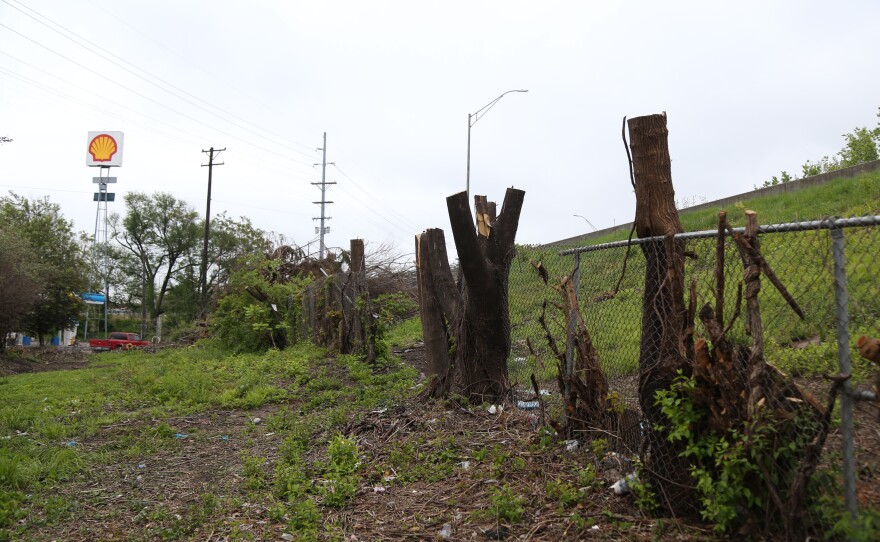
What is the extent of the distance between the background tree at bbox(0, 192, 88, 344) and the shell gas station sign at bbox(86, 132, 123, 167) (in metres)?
4.89

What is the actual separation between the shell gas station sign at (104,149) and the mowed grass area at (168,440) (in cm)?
4184

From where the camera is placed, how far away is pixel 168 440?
24.4ft

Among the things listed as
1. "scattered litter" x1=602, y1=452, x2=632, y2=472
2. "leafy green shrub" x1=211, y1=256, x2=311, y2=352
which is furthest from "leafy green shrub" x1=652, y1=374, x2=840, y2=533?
"leafy green shrub" x1=211, y1=256, x2=311, y2=352

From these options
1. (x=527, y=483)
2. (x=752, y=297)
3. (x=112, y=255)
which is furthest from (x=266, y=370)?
(x=112, y=255)

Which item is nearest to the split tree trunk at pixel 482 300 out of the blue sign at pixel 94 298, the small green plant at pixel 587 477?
the small green plant at pixel 587 477

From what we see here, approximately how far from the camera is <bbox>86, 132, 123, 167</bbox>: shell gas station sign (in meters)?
50.1

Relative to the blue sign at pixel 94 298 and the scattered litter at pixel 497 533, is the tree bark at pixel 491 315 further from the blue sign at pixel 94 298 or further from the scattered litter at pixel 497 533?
the blue sign at pixel 94 298

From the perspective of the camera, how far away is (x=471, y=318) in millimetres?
6941

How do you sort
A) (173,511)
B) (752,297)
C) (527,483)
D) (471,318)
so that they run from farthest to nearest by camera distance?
1. (471,318)
2. (173,511)
3. (527,483)
4. (752,297)

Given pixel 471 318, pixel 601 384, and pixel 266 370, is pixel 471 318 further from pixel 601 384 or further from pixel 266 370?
pixel 266 370

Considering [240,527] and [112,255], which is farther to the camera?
[112,255]

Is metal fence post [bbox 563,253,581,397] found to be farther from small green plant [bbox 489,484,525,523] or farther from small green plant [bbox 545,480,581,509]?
small green plant [bbox 489,484,525,523]

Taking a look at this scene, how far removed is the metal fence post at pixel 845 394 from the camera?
2.94 m

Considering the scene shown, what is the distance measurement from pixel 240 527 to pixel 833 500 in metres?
3.71
